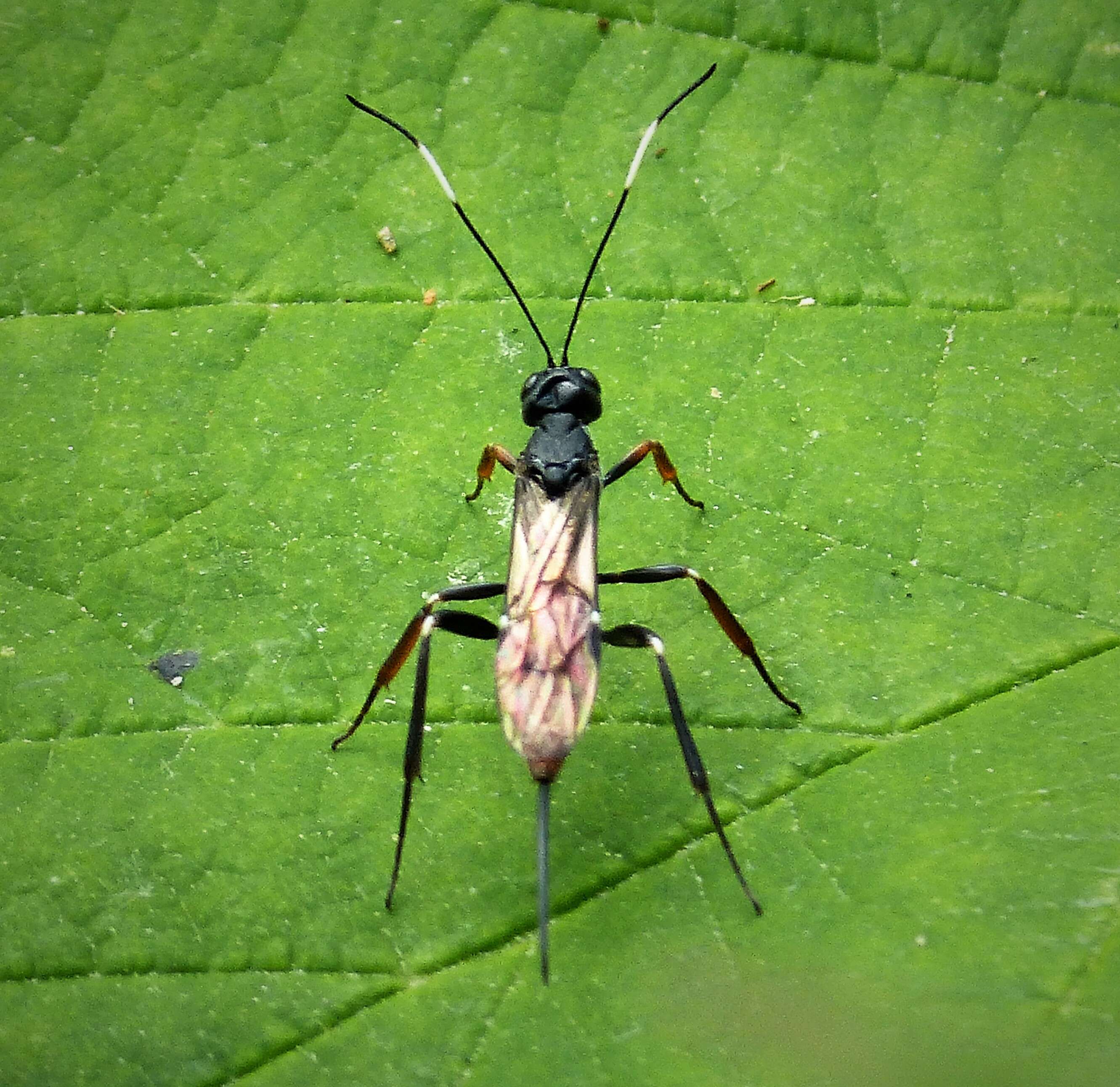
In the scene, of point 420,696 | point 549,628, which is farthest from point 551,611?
point 420,696

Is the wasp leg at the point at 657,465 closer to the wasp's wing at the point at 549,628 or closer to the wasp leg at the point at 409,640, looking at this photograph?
the wasp's wing at the point at 549,628

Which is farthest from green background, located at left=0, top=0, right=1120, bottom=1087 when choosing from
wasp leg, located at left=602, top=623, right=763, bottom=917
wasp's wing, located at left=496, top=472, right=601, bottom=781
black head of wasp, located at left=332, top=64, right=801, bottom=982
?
wasp's wing, located at left=496, top=472, right=601, bottom=781

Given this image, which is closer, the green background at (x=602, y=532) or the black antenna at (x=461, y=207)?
the green background at (x=602, y=532)

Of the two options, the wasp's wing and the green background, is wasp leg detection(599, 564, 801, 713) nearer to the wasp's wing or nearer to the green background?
the green background

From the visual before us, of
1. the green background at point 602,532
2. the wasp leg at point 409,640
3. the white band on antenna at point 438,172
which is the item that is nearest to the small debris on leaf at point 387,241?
the green background at point 602,532

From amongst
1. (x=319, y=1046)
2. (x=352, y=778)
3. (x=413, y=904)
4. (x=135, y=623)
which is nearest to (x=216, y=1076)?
(x=319, y=1046)

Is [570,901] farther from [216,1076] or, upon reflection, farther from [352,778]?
[216,1076]
